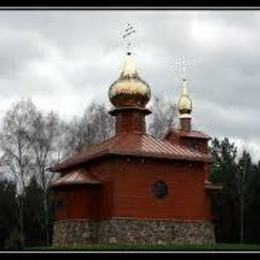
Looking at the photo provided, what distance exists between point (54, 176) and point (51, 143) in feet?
6.10

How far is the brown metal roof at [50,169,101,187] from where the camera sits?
71.2 ft

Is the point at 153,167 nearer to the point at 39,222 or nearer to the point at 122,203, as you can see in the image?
the point at 122,203

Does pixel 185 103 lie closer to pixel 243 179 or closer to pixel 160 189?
pixel 243 179

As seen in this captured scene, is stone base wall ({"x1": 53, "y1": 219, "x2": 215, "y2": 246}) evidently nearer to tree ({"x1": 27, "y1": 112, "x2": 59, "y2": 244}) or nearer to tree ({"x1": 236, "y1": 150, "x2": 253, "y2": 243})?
tree ({"x1": 27, "y1": 112, "x2": 59, "y2": 244})

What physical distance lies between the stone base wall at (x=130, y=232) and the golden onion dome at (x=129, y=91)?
510 centimetres

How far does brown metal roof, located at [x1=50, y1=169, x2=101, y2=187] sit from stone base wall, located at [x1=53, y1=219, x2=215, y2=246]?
4.75 ft

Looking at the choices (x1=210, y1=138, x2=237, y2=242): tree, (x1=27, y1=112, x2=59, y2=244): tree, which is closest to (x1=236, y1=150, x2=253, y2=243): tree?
(x1=210, y1=138, x2=237, y2=242): tree

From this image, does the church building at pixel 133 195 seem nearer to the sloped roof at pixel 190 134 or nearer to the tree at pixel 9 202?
the tree at pixel 9 202

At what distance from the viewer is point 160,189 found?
862 inches

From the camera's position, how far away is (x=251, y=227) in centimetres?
3638

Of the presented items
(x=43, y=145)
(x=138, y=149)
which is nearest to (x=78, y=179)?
(x=138, y=149)

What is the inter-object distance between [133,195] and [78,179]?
7.10 ft
